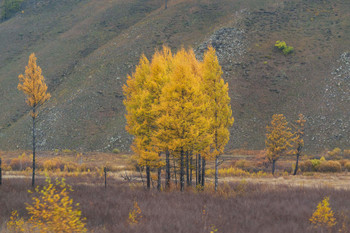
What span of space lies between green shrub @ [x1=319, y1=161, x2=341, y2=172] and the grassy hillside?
8363mm

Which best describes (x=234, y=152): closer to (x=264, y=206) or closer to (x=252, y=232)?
(x=264, y=206)

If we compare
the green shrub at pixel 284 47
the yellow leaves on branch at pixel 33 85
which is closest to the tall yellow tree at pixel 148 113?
the yellow leaves on branch at pixel 33 85

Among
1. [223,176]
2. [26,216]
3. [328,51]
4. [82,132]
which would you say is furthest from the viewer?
[328,51]

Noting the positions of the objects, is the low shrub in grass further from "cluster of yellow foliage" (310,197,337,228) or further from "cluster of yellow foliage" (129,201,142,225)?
"cluster of yellow foliage" (310,197,337,228)

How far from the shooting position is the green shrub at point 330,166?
120 ft

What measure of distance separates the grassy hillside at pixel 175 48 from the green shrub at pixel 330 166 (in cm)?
836

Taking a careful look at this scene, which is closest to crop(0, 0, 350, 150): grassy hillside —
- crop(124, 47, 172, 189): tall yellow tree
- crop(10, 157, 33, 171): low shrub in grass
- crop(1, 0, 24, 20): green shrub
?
crop(10, 157, 33, 171): low shrub in grass

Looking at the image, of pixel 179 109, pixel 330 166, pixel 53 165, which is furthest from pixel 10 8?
pixel 330 166

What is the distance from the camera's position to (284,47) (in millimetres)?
61344

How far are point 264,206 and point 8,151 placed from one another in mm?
50713

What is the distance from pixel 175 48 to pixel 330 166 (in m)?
43.9

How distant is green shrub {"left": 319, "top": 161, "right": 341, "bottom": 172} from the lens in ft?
120

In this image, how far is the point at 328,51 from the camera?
58.5 meters

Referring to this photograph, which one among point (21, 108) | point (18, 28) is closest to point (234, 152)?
point (21, 108)
